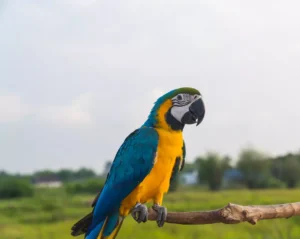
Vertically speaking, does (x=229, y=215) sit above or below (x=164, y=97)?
below

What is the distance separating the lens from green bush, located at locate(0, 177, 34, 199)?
2150mm

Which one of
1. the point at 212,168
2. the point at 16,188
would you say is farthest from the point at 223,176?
the point at 16,188

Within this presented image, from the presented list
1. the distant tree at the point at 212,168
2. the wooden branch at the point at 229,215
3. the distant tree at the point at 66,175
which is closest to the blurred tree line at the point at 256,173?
the distant tree at the point at 212,168

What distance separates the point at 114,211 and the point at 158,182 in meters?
0.08

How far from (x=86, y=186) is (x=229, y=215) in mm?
1260

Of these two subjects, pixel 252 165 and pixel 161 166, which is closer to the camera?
pixel 161 166

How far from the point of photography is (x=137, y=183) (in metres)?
0.69

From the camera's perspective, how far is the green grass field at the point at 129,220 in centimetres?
222

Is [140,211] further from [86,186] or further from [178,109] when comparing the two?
[86,186]

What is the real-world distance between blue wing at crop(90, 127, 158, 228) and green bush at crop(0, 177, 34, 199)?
5.14ft

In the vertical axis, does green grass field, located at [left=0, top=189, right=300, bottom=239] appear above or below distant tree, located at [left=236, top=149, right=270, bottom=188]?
below

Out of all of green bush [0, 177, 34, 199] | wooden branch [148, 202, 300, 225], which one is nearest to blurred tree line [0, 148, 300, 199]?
green bush [0, 177, 34, 199]

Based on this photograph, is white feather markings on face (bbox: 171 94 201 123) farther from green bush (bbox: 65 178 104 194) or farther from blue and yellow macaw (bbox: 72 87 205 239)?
green bush (bbox: 65 178 104 194)

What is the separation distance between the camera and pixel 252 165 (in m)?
2.14
